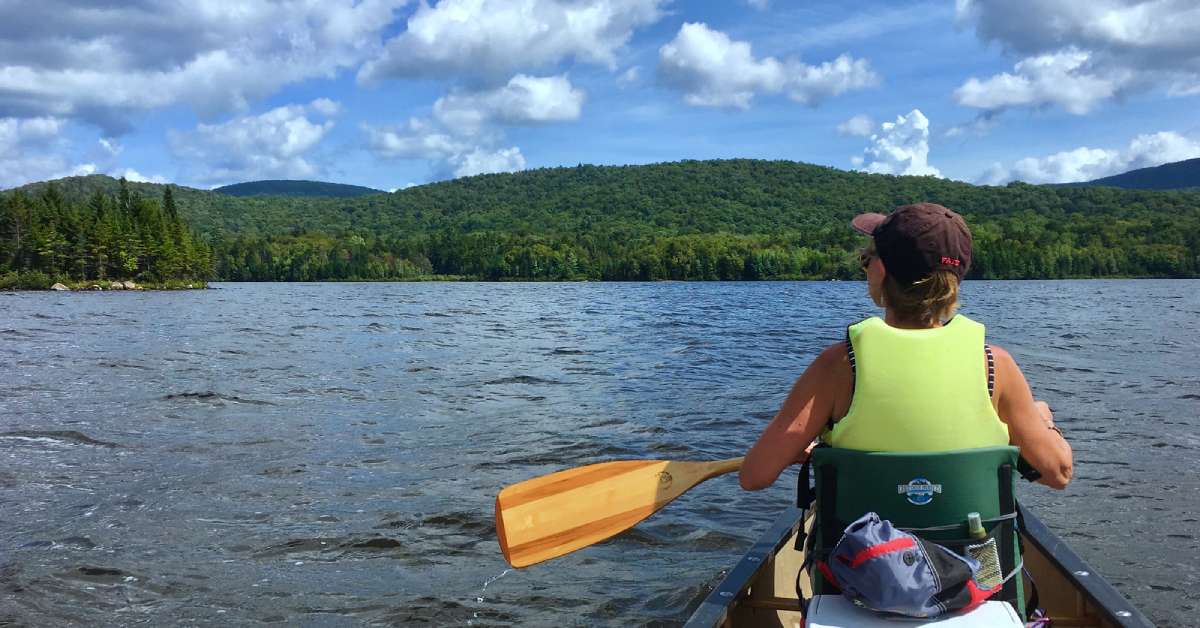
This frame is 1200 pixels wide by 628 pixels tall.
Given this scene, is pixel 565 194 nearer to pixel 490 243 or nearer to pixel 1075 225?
pixel 490 243

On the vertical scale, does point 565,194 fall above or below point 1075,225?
above

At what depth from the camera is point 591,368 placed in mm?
20953

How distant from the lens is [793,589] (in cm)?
516

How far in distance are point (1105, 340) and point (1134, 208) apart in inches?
5229

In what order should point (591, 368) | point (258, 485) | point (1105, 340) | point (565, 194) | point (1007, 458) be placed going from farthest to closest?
point (565, 194)
point (1105, 340)
point (591, 368)
point (258, 485)
point (1007, 458)

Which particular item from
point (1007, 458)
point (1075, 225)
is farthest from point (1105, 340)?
point (1075, 225)

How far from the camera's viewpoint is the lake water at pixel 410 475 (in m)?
6.86

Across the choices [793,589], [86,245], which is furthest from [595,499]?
[86,245]

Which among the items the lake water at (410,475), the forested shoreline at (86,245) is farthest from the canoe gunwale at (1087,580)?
the forested shoreline at (86,245)

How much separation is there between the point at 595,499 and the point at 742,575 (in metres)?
0.80

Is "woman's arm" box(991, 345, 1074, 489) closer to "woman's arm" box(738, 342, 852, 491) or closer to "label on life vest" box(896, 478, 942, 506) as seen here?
"label on life vest" box(896, 478, 942, 506)

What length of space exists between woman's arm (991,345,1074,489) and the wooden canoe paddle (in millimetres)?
1513

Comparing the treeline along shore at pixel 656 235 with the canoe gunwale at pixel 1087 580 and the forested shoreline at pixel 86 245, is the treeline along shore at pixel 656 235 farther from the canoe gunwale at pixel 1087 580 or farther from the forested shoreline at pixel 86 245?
the canoe gunwale at pixel 1087 580

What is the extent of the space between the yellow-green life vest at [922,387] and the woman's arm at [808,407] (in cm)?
6
